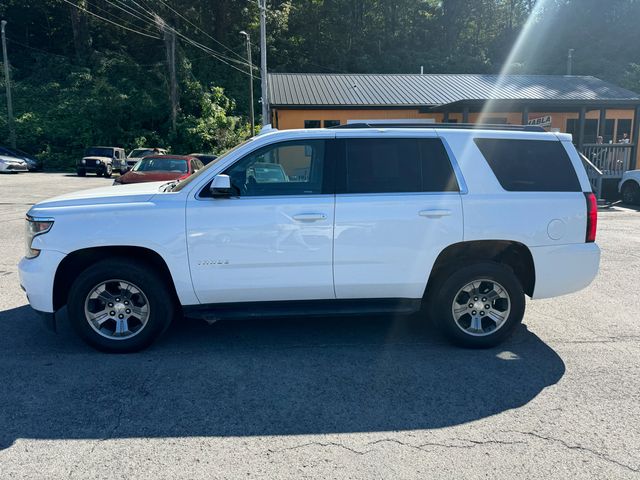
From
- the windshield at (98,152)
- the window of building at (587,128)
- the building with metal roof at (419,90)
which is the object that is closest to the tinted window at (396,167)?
the building with metal roof at (419,90)

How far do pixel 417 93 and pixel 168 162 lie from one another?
1516 cm

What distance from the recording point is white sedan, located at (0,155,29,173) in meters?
29.0

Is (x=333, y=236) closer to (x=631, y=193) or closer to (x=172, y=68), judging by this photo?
(x=631, y=193)

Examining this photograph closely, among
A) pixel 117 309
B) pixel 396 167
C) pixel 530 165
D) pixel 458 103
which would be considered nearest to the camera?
pixel 117 309

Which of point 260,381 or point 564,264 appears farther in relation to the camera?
point 564,264

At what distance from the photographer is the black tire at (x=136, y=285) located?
4.16m

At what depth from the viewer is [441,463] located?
9.46ft

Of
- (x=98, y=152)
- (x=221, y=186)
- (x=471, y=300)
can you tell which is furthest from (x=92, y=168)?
(x=471, y=300)

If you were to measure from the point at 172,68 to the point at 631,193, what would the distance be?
1113 inches

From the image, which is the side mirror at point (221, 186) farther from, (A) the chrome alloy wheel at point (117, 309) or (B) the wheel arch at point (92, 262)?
(A) the chrome alloy wheel at point (117, 309)

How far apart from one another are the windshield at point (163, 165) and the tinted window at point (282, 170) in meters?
9.00

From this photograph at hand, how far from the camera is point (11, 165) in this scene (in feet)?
96.2

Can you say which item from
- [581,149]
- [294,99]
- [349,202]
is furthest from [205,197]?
[294,99]

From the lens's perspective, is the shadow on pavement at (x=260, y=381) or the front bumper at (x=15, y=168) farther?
the front bumper at (x=15, y=168)
